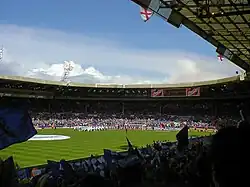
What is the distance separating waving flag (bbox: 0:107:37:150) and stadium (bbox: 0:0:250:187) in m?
0.02

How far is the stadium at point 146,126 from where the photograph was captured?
125 inches

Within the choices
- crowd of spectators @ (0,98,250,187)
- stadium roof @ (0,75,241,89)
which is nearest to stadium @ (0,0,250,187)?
crowd of spectators @ (0,98,250,187)

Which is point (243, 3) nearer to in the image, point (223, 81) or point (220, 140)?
point (220, 140)

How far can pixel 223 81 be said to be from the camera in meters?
52.6

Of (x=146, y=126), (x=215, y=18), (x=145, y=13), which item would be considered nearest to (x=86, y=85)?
(x=146, y=126)

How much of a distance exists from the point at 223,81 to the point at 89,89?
3102cm

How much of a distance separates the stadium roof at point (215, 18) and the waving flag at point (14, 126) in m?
13.0

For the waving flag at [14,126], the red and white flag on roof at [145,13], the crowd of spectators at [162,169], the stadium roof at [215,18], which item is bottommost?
the crowd of spectators at [162,169]

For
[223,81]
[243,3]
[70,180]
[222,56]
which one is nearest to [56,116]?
[223,81]

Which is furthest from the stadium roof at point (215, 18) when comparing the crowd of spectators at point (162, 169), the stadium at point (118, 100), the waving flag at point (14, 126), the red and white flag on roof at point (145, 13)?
the stadium at point (118, 100)

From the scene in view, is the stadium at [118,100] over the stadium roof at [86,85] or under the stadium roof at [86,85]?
under

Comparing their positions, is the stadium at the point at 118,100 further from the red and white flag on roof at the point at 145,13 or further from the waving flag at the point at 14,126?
the waving flag at the point at 14,126

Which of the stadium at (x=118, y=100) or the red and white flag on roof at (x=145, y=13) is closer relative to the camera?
the red and white flag on roof at (x=145, y=13)

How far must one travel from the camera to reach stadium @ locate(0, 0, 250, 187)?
125 inches
